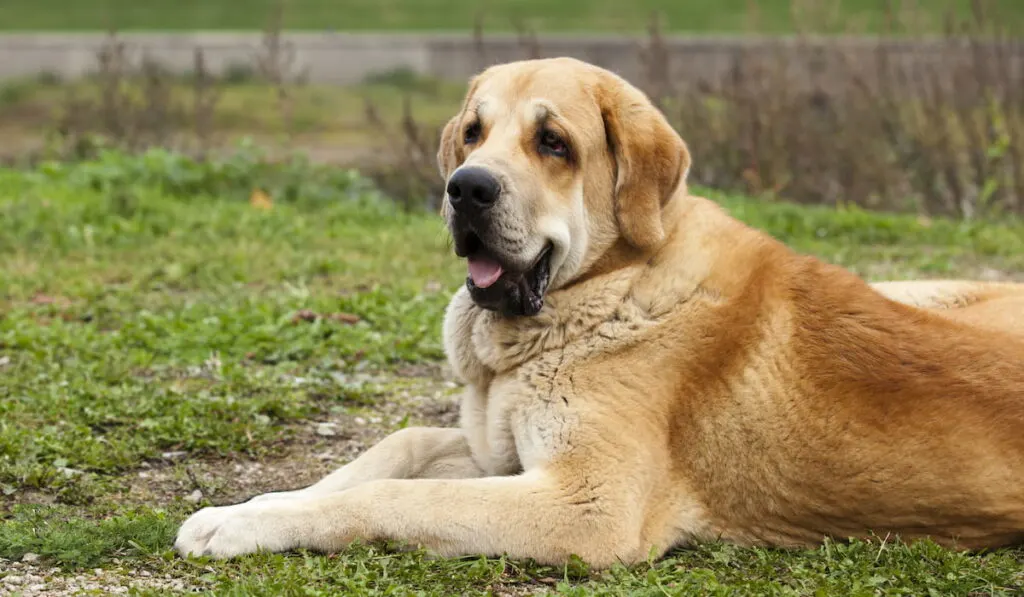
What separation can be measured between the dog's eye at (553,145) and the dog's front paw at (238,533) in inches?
58.1

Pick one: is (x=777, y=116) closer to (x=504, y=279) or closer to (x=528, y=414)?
(x=504, y=279)

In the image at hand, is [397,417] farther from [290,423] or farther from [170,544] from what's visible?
[170,544]

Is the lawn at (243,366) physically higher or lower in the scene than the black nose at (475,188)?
lower

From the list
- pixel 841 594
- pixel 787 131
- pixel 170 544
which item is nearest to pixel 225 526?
pixel 170 544

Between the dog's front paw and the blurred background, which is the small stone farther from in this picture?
the blurred background

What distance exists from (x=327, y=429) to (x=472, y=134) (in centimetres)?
154

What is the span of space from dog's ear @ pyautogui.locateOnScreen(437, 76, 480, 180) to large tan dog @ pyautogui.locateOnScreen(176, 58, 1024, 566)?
0.12 metres

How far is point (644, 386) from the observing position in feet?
13.2

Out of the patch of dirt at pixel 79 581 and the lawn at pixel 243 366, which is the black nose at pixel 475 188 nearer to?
the lawn at pixel 243 366

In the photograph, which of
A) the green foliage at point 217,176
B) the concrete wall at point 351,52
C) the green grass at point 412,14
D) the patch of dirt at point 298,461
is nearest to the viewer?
the patch of dirt at point 298,461

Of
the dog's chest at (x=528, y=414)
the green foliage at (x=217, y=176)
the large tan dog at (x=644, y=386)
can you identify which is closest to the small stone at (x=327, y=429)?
the large tan dog at (x=644, y=386)

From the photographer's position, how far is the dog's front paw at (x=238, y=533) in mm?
3805

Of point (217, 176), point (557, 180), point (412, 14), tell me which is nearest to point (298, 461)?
point (557, 180)

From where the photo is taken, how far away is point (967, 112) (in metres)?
11.0
